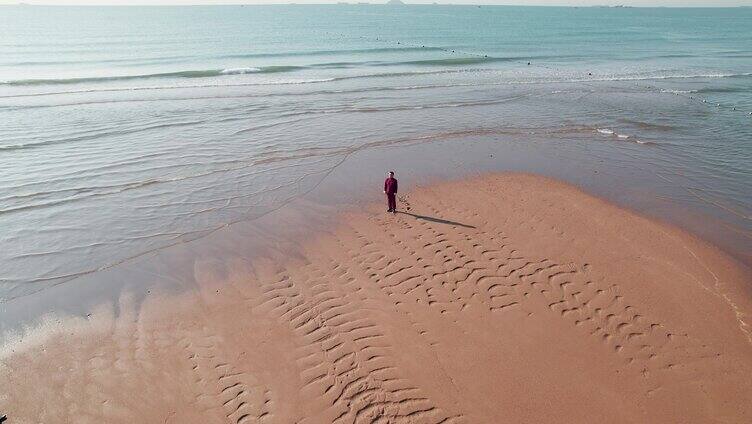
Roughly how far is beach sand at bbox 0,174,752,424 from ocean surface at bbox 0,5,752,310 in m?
2.62

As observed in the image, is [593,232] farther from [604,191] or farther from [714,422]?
[714,422]

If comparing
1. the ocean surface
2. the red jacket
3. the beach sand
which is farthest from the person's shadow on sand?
the ocean surface

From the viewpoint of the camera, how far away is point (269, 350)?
7602 mm

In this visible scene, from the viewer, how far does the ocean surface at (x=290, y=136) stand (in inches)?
487

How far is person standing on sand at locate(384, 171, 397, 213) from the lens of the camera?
40.0 feet

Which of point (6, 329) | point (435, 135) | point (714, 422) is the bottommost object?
point (714, 422)

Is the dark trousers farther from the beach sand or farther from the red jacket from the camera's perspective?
the beach sand

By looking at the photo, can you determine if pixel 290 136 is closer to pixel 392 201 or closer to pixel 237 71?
pixel 392 201

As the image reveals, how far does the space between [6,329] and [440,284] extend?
8191 millimetres

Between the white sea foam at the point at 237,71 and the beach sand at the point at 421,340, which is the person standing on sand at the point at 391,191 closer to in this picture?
the beach sand at the point at 421,340


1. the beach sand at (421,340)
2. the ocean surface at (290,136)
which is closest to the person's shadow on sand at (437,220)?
the beach sand at (421,340)

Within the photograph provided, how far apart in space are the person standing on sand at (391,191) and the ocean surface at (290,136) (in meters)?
2.86

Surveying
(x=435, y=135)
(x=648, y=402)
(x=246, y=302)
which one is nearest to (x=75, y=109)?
(x=435, y=135)

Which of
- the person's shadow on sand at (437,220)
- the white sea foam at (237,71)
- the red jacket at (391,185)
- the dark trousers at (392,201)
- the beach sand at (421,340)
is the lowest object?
the beach sand at (421,340)
